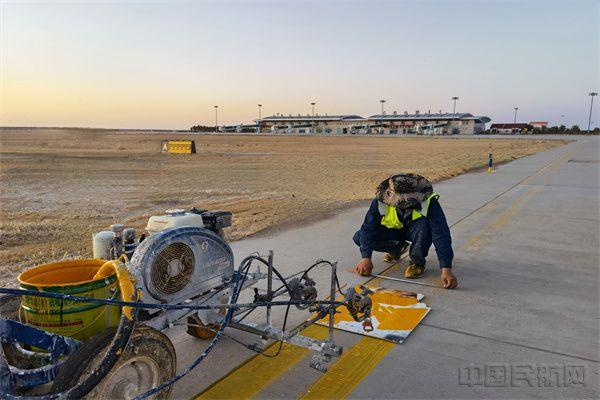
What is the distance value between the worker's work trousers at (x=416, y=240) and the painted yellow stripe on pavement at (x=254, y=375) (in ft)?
6.85

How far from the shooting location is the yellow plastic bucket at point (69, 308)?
7.90ft

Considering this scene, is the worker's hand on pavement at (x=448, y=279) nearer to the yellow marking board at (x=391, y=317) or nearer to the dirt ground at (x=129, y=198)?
the yellow marking board at (x=391, y=317)

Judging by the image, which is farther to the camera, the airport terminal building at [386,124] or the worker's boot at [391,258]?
the airport terminal building at [386,124]

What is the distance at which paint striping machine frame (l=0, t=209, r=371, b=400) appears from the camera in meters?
2.16

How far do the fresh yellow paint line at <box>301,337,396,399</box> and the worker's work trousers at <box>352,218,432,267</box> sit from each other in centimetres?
165

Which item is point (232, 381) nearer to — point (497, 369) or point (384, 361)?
point (384, 361)

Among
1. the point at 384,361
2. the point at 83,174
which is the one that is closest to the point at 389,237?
the point at 384,361

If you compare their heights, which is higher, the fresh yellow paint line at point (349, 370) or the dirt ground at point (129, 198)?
the fresh yellow paint line at point (349, 370)

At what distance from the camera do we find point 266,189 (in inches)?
533

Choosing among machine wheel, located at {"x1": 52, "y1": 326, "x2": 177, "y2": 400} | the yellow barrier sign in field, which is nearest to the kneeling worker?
machine wheel, located at {"x1": 52, "y1": 326, "x2": 177, "y2": 400}

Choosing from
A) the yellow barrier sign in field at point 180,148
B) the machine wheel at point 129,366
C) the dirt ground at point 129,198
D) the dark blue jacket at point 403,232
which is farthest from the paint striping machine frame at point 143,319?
the yellow barrier sign in field at point 180,148

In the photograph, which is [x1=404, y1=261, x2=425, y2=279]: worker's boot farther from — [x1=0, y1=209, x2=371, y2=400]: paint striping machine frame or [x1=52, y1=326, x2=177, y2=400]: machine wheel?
[x1=52, y1=326, x2=177, y2=400]: machine wheel

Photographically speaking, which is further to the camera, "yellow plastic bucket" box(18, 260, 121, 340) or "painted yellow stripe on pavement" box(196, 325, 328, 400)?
"painted yellow stripe on pavement" box(196, 325, 328, 400)

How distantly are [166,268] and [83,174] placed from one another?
16.3m
